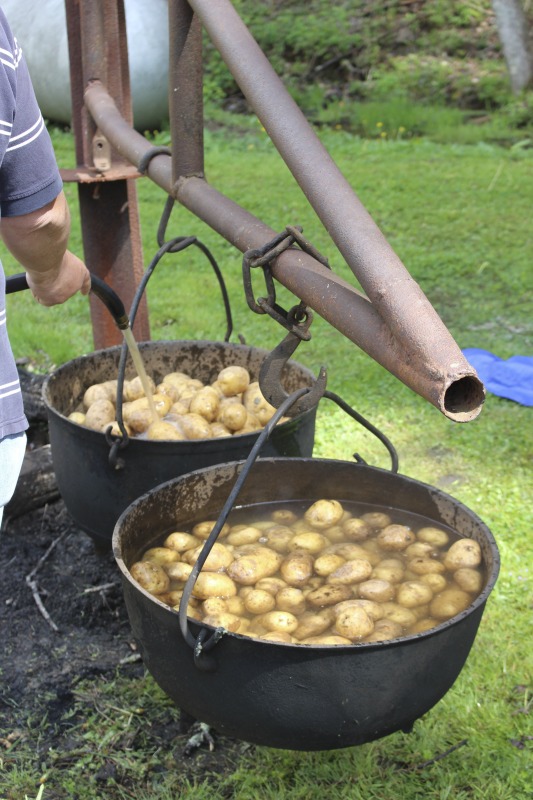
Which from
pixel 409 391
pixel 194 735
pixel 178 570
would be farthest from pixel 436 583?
pixel 409 391

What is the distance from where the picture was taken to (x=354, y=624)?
87.3 inches

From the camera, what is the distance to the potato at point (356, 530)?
2648 mm

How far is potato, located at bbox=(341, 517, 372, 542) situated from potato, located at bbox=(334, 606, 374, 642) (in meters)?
0.40

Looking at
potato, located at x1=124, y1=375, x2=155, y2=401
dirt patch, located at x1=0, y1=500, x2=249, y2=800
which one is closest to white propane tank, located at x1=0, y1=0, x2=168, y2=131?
potato, located at x1=124, y1=375, x2=155, y2=401

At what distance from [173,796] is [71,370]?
5.38ft

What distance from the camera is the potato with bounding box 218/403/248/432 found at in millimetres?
3264

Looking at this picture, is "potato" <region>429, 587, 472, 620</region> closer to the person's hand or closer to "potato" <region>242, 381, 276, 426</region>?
"potato" <region>242, 381, 276, 426</region>

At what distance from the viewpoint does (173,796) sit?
259 cm

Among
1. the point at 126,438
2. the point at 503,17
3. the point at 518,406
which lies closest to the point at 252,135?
the point at 503,17

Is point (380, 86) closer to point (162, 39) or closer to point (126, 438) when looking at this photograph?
point (162, 39)

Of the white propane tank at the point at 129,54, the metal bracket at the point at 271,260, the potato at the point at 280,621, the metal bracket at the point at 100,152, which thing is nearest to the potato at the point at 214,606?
the potato at the point at 280,621

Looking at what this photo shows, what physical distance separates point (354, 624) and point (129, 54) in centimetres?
854

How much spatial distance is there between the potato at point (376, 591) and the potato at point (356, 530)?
0.78 ft

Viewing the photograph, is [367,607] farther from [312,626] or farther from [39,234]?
[39,234]
